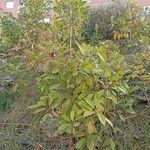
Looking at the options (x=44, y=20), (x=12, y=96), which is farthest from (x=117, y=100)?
(x=44, y=20)

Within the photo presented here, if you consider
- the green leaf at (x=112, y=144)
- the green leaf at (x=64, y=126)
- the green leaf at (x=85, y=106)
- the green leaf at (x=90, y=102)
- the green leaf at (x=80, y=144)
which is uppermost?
the green leaf at (x=90, y=102)

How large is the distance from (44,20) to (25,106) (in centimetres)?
198

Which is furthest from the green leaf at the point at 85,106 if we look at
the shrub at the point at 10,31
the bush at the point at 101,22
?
the bush at the point at 101,22

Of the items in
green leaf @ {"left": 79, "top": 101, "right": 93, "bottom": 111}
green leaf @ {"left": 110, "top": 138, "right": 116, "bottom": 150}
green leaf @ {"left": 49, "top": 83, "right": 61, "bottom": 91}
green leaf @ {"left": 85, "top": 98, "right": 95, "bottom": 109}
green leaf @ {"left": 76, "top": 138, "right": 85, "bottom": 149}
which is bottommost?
green leaf @ {"left": 110, "top": 138, "right": 116, "bottom": 150}

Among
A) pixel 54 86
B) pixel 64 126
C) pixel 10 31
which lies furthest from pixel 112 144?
pixel 10 31

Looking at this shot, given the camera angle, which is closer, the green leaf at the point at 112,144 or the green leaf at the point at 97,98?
the green leaf at the point at 97,98

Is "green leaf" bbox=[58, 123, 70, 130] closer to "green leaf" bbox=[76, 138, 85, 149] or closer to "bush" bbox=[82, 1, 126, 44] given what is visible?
"green leaf" bbox=[76, 138, 85, 149]

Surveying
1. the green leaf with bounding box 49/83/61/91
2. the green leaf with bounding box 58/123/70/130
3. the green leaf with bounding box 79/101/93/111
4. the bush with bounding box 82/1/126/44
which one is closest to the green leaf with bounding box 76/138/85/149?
the green leaf with bounding box 58/123/70/130

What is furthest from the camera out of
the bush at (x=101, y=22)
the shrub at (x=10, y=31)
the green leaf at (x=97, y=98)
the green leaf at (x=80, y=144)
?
the bush at (x=101, y=22)

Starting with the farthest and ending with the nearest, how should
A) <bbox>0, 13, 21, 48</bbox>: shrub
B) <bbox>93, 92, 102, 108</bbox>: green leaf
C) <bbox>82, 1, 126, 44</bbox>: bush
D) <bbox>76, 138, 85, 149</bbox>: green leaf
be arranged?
<bbox>82, 1, 126, 44</bbox>: bush < <bbox>0, 13, 21, 48</bbox>: shrub < <bbox>76, 138, 85, 149</bbox>: green leaf < <bbox>93, 92, 102, 108</bbox>: green leaf

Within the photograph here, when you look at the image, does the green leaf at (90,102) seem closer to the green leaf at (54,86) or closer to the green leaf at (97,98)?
the green leaf at (97,98)

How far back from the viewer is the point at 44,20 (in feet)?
18.3

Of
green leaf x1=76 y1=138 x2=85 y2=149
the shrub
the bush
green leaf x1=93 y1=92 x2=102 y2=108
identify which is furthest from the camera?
the bush

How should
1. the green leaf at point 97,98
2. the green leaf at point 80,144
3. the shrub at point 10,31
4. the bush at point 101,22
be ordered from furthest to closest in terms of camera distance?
1. the bush at point 101,22
2. the shrub at point 10,31
3. the green leaf at point 80,144
4. the green leaf at point 97,98
